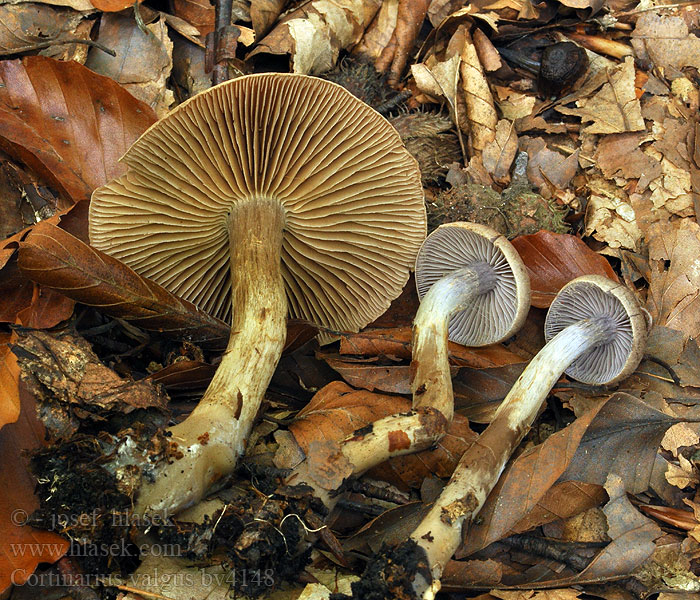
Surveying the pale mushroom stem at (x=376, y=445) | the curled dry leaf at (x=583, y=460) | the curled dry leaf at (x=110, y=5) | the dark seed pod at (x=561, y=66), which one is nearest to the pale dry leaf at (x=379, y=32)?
the dark seed pod at (x=561, y=66)

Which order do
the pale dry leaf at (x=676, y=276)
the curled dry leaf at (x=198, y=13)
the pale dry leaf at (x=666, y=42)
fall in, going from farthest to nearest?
the pale dry leaf at (x=666, y=42), the curled dry leaf at (x=198, y=13), the pale dry leaf at (x=676, y=276)

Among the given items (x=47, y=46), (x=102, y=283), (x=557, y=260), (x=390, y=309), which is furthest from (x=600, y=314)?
(x=47, y=46)

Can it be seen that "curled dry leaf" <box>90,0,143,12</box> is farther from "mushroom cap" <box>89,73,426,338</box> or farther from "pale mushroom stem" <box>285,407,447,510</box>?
"pale mushroom stem" <box>285,407,447,510</box>

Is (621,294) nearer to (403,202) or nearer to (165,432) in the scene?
(403,202)

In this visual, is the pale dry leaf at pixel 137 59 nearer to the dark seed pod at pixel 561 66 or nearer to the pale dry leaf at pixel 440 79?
the pale dry leaf at pixel 440 79

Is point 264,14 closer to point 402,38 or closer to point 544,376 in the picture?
point 402,38
